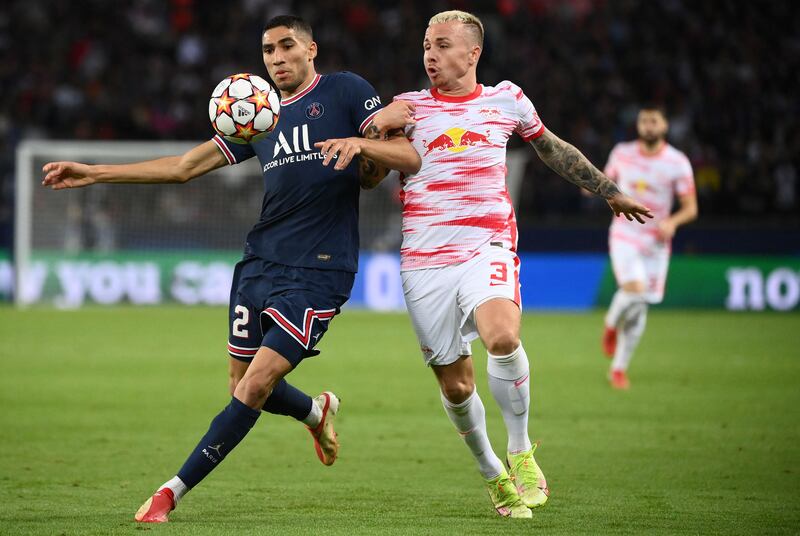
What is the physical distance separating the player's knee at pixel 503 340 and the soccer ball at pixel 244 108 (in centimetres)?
158

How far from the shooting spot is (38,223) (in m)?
21.8

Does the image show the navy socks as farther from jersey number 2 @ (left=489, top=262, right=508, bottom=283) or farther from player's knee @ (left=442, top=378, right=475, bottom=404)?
jersey number 2 @ (left=489, top=262, right=508, bottom=283)

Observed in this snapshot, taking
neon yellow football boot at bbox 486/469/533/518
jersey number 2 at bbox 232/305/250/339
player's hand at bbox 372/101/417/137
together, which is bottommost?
neon yellow football boot at bbox 486/469/533/518

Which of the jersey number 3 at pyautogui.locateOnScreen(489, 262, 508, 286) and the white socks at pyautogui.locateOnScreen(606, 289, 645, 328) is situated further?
the white socks at pyautogui.locateOnScreen(606, 289, 645, 328)

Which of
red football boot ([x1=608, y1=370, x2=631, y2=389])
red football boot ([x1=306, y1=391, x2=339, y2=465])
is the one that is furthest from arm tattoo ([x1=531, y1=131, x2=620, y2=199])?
red football boot ([x1=608, y1=370, x2=631, y2=389])

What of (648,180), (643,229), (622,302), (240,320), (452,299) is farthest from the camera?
(648,180)

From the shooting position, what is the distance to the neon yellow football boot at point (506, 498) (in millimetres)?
6215

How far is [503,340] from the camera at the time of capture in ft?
20.1

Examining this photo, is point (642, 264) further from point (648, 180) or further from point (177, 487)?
point (177, 487)

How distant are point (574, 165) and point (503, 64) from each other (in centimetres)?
1996

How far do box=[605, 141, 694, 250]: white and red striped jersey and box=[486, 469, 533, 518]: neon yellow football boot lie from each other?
6596mm

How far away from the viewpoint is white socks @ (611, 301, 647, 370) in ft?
39.8

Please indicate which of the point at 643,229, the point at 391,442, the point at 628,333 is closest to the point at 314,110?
the point at 391,442

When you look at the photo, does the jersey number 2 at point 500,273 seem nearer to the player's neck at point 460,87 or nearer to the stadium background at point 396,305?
the player's neck at point 460,87
